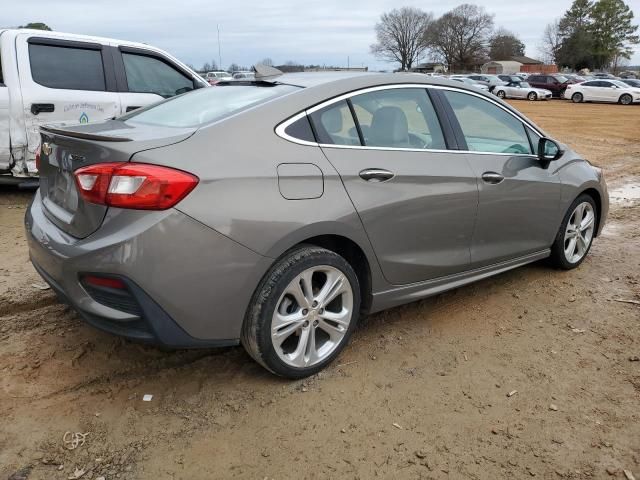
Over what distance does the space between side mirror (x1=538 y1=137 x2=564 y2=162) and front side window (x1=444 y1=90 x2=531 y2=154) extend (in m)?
0.09

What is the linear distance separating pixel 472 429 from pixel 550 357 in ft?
3.09

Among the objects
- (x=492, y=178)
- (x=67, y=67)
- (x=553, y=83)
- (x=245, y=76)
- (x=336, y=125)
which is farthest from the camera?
(x=553, y=83)

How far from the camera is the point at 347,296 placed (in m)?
2.97

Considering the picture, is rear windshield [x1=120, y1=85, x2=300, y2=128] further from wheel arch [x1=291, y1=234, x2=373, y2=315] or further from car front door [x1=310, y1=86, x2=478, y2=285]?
wheel arch [x1=291, y1=234, x2=373, y2=315]

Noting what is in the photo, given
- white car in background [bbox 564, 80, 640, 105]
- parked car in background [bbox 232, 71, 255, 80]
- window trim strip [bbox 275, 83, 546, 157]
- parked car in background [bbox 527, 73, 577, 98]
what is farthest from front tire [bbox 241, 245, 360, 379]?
parked car in background [bbox 527, 73, 577, 98]

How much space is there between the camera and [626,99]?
31406 mm

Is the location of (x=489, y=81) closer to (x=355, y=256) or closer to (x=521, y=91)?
(x=521, y=91)

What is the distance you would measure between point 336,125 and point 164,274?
3.99 feet

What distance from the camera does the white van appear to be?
575cm

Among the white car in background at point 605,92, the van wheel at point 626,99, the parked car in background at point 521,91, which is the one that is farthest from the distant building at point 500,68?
the van wheel at point 626,99

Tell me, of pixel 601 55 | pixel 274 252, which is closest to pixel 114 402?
pixel 274 252

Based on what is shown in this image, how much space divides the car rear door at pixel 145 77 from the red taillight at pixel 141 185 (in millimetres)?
4355

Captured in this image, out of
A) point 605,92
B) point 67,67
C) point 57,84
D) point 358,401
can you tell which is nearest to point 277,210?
point 358,401

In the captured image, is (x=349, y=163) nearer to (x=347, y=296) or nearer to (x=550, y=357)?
(x=347, y=296)
